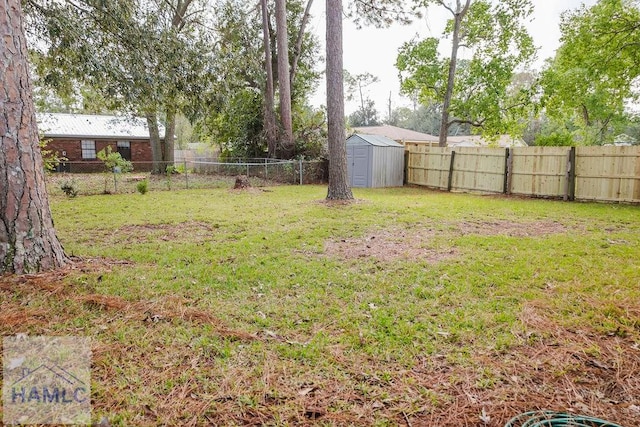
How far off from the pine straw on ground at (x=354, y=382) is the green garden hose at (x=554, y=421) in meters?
0.05

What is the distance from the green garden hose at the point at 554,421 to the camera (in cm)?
179

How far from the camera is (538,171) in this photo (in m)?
11.1

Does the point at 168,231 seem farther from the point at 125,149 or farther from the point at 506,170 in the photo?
the point at 125,149

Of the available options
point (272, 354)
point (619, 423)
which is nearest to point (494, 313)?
point (619, 423)

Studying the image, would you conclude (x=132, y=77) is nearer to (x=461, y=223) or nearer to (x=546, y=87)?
(x=461, y=223)

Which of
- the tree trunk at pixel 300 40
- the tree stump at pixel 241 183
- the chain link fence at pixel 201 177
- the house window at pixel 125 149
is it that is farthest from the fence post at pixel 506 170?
the house window at pixel 125 149

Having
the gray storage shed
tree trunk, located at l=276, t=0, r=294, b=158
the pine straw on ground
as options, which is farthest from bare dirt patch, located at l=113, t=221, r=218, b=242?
tree trunk, located at l=276, t=0, r=294, b=158

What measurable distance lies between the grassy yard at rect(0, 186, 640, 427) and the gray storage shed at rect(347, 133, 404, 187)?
9.14 meters

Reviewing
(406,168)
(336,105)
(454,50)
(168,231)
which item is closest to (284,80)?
(406,168)

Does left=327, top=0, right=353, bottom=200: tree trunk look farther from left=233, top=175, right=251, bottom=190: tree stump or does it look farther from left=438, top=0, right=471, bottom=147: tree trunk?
left=438, top=0, right=471, bottom=147: tree trunk

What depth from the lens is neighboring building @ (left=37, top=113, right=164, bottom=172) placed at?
2000cm

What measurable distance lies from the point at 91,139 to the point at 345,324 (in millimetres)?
23304

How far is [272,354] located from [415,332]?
1.10 meters

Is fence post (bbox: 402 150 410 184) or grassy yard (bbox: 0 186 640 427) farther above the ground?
fence post (bbox: 402 150 410 184)
